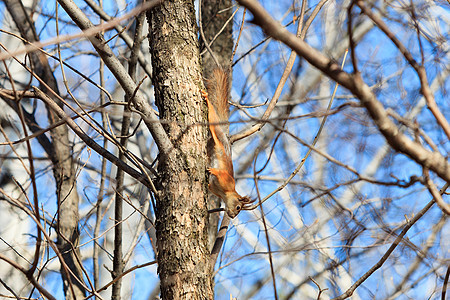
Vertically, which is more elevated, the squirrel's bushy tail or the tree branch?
the squirrel's bushy tail

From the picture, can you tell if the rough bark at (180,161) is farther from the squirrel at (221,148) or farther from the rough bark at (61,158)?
the rough bark at (61,158)

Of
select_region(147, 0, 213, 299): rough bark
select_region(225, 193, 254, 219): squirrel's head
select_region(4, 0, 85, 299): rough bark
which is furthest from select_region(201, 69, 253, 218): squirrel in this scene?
select_region(4, 0, 85, 299): rough bark

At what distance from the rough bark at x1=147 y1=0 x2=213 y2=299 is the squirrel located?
2.38ft

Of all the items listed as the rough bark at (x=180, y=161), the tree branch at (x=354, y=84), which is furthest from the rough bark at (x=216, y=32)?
the tree branch at (x=354, y=84)

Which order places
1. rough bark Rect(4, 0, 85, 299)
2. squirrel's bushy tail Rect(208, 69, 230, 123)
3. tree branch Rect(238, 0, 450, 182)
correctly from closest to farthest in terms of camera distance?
tree branch Rect(238, 0, 450, 182) < squirrel's bushy tail Rect(208, 69, 230, 123) < rough bark Rect(4, 0, 85, 299)

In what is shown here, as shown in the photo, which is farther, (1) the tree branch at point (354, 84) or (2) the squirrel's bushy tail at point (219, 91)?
(2) the squirrel's bushy tail at point (219, 91)

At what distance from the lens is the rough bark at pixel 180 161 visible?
72.2 inches

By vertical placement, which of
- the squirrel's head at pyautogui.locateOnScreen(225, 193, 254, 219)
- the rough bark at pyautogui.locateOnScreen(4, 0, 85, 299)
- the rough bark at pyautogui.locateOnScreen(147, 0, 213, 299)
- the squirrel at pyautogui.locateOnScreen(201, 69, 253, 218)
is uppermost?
the rough bark at pyautogui.locateOnScreen(4, 0, 85, 299)

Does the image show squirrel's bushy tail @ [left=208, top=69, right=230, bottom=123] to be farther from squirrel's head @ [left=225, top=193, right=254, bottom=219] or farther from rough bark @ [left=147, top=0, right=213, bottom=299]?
rough bark @ [left=147, top=0, right=213, bottom=299]

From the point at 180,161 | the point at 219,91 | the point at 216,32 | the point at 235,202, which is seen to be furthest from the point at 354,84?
the point at 216,32

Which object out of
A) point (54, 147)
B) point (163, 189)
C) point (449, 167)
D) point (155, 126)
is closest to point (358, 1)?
point (449, 167)

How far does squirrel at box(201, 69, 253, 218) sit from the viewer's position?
2.97 m

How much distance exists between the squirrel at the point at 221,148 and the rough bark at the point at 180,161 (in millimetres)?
725

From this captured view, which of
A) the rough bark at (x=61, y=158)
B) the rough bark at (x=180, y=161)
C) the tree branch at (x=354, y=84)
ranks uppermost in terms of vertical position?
the rough bark at (x=61, y=158)
